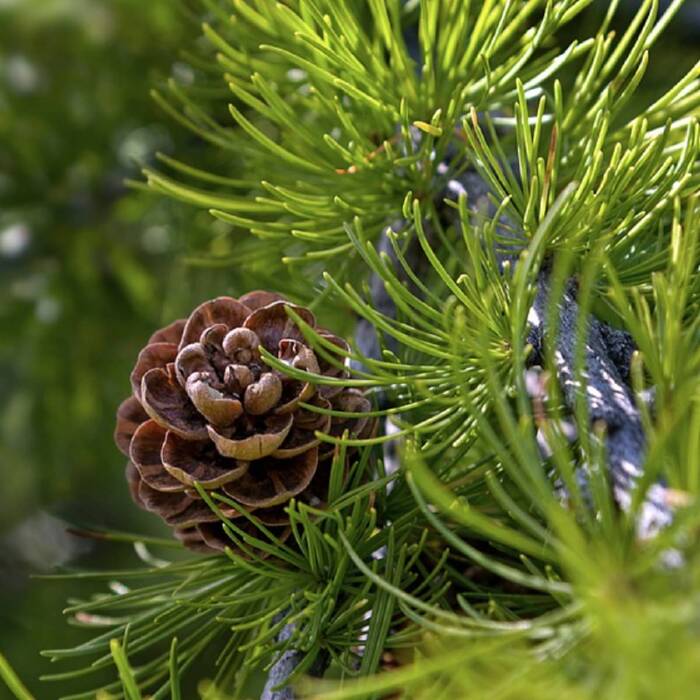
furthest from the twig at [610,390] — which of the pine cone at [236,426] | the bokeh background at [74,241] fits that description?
the bokeh background at [74,241]

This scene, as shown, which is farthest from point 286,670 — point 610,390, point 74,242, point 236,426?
point 74,242

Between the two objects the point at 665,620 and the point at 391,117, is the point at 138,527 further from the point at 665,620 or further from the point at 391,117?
the point at 665,620

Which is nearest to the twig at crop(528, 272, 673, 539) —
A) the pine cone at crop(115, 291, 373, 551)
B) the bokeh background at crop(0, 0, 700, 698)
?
the pine cone at crop(115, 291, 373, 551)

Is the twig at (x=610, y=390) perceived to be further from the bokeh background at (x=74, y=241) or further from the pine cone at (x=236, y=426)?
the bokeh background at (x=74, y=241)

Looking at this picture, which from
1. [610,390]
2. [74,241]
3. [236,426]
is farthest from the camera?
[74,241]

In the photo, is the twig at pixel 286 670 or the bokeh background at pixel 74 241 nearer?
the twig at pixel 286 670

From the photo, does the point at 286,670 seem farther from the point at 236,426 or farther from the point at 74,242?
the point at 74,242
